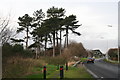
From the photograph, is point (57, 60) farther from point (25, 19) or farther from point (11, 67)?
point (25, 19)

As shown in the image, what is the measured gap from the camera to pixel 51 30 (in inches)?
1839

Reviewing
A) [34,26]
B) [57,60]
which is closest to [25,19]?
[34,26]

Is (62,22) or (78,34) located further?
(78,34)

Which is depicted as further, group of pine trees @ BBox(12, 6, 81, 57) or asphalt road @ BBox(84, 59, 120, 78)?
group of pine trees @ BBox(12, 6, 81, 57)

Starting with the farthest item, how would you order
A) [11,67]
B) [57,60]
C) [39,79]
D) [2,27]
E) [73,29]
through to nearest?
[73,29] < [57,60] < [39,79] < [11,67] < [2,27]

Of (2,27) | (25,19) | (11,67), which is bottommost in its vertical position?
(11,67)

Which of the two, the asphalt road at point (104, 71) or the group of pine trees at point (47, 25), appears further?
the group of pine trees at point (47, 25)

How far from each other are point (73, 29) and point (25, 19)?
1417 cm

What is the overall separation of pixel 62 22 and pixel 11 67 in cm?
3953

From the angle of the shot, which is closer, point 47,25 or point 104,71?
point 104,71

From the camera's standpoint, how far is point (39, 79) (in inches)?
494

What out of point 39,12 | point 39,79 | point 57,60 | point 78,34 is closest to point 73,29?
point 78,34

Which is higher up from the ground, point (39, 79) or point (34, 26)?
point (34, 26)

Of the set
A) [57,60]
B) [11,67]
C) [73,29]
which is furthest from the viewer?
[73,29]
